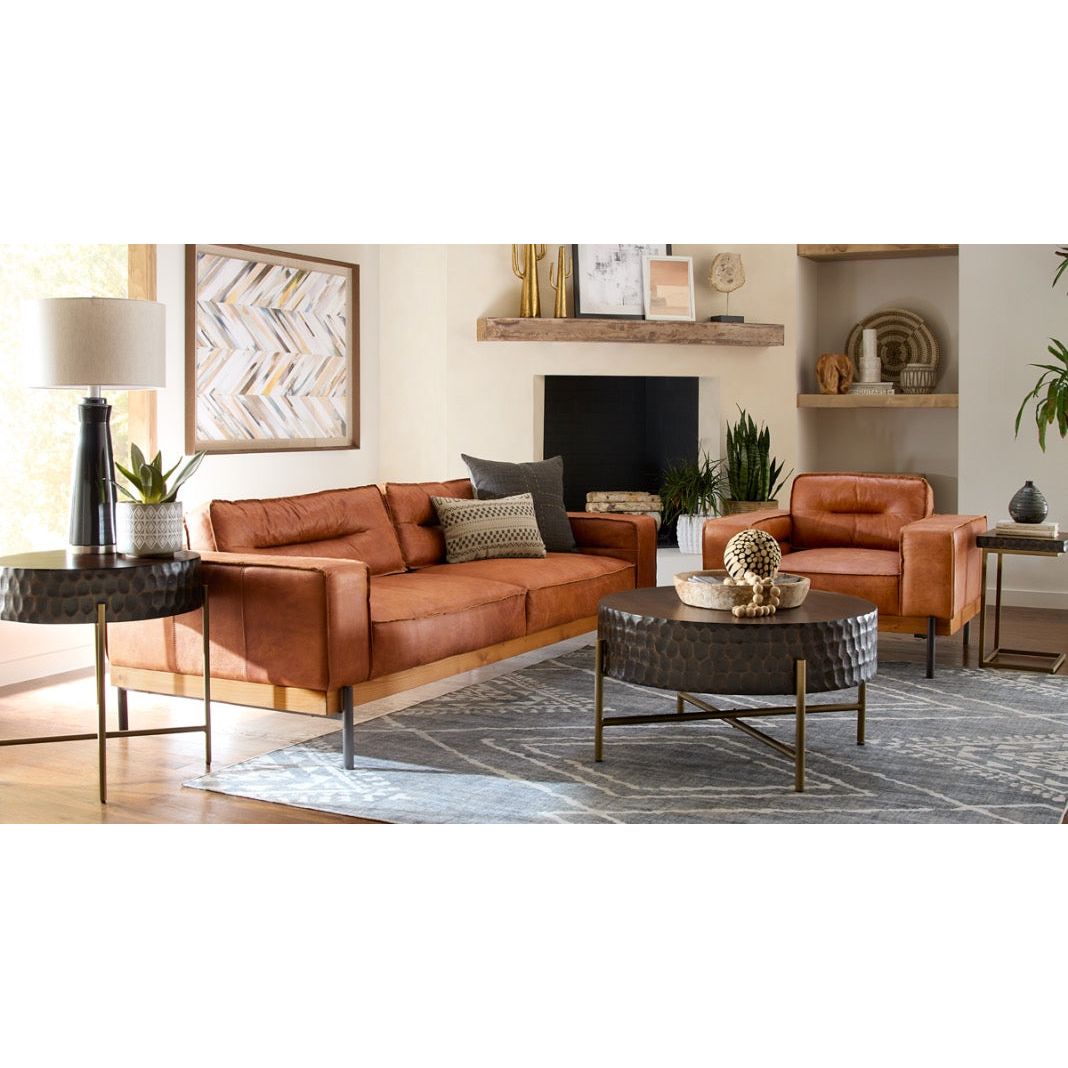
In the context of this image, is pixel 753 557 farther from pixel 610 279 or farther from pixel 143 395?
pixel 610 279

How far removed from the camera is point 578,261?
7.38 meters

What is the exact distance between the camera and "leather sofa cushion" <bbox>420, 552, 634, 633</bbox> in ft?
16.5

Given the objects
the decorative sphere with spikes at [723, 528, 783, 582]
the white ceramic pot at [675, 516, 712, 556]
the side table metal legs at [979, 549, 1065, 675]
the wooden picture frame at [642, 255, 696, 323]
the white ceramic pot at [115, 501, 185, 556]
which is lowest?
the side table metal legs at [979, 549, 1065, 675]

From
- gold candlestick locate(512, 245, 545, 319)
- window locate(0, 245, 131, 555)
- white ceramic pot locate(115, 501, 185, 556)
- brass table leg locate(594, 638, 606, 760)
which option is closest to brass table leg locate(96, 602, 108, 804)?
white ceramic pot locate(115, 501, 185, 556)

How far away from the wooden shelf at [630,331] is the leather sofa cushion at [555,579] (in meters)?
1.94

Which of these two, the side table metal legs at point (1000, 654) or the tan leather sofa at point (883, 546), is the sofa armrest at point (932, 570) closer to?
the tan leather sofa at point (883, 546)

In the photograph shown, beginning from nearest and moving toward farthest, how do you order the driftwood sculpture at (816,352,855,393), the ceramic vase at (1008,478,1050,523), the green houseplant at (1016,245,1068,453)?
the ceramic vase at (1008,478,1050,523) < the green houseplant at (1016,245,1068,453) < the driftwood sculpture at (816,352,855,393)

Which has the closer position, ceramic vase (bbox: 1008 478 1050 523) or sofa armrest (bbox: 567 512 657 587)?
ceramic vase (bbox: 1008 478 1050 523)

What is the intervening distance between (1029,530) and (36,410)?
13.5 feet

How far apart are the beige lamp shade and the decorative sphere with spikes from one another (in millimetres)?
1893

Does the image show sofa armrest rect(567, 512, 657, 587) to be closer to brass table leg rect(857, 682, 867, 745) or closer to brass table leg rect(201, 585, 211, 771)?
brass table leg rect(857, 682, 867, 745)

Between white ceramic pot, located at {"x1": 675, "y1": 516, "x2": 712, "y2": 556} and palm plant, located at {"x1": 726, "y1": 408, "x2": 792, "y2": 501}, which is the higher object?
palm plant, located at {"x1": 726, "y1": 408, "x2": 792, "y2": 501}

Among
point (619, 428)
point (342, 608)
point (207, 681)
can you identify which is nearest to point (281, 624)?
point (342, 608)
